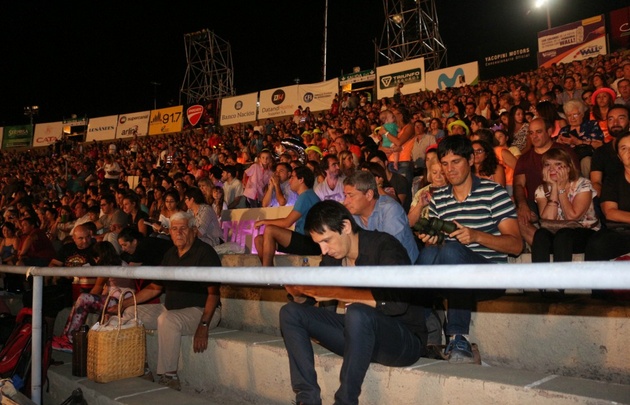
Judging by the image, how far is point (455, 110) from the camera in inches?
416

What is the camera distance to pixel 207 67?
124 feet

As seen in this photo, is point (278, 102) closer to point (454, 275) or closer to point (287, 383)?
point (287, 383)

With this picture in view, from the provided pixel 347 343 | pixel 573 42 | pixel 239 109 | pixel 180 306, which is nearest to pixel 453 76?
pixel 573 42

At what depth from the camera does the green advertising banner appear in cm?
3328

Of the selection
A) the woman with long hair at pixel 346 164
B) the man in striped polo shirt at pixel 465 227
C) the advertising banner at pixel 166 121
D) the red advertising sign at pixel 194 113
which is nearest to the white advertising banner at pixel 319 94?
the red advertising sign at pixel 194 113

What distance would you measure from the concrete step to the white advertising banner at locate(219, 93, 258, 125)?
66.0 ft

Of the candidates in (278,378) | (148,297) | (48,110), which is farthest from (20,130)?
(278,378)

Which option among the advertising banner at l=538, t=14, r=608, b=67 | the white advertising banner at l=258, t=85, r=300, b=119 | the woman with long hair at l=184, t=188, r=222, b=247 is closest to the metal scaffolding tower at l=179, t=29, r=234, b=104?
the white advertising banner at l=258, t=85, r=300, b=119

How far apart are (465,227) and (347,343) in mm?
1056

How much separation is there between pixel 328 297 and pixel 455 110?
8.53 meters

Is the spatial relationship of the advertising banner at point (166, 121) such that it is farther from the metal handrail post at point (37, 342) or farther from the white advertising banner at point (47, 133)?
the metal handrail post at point (37, 342)

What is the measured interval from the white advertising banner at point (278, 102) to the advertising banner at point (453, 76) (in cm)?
614

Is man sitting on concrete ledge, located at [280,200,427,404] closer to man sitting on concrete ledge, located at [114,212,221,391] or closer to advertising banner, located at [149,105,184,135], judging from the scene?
man sitting on concrete ledge, located at [114,212,221,391]

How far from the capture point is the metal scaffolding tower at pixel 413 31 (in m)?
28.2
